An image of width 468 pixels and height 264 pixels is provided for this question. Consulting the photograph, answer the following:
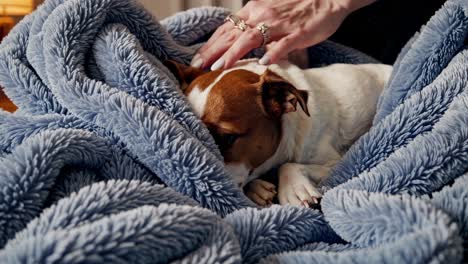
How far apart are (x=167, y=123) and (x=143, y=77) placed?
0.14m

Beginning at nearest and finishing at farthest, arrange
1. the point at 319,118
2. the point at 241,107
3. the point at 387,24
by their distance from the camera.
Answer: the point at 241,107, the point at 319,118, the point at 387,24

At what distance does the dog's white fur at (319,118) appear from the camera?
114 cm

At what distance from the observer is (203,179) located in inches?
31.2

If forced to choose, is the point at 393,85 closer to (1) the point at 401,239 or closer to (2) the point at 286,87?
(2) the point at 286,87

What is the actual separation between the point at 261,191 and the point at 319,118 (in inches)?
11.6

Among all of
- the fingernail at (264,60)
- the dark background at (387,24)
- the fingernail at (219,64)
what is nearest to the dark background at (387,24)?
the dark background at (387,24)

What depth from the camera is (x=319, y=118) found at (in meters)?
1.28

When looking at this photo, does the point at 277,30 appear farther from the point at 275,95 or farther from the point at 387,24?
the point at 387,24

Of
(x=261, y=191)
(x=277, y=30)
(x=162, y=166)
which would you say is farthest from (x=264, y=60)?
(x=162, y=166)

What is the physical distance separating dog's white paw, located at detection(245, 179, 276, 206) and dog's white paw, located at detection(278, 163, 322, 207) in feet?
0.07

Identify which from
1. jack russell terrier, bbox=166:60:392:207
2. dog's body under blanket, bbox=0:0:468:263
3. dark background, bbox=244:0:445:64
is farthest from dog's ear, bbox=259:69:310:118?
dark background, bbox=244:0:445:64

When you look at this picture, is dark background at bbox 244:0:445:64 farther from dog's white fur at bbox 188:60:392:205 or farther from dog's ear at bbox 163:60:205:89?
dog's ear at bbox 163:60:205:89

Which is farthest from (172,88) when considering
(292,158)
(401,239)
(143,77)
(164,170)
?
(401,239)

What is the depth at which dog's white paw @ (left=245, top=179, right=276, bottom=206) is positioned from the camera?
3.42 feet
